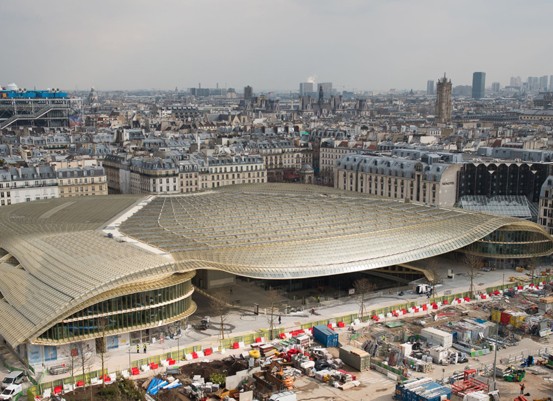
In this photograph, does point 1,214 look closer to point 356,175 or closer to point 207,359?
point 207,359

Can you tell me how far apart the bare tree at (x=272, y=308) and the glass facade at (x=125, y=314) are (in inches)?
351

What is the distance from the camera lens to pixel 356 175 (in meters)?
137

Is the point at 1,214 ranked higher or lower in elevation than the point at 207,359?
higher

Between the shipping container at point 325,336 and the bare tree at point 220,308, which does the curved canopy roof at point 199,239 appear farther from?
the shipping container at point 325,336

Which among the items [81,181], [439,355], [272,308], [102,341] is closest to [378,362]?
[439,355]

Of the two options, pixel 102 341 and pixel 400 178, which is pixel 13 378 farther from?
pixel 400 178

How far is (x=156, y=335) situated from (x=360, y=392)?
21392mm

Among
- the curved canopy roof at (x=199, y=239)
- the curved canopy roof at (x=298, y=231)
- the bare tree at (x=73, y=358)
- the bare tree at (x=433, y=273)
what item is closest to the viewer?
the bare tree at (x=73, y=358)

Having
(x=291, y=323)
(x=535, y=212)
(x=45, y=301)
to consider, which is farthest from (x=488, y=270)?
(x=45, y=301)

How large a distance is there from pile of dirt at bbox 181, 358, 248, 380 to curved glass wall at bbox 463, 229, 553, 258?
4636cm

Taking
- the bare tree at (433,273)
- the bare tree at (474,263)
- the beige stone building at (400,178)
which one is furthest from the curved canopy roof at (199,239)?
the beige stone building at (400,178)

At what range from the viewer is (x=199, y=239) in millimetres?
72562

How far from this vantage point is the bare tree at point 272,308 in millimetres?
65150

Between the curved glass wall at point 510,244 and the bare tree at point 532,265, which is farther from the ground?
the curved glass wall at point 510,244
